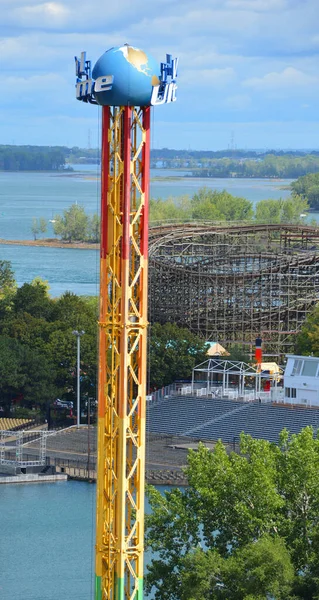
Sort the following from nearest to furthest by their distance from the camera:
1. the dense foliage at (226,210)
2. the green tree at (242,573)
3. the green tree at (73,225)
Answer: the green tree at (242,573)
the dense foliage at (226,210)
the green tree at (73,225)

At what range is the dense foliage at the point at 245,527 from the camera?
3228 cm

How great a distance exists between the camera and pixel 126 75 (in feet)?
88.0

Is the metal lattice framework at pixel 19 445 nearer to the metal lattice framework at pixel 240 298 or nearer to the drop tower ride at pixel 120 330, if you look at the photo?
the metal lattice framework at pixel 240 298

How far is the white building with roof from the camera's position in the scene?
6762cm

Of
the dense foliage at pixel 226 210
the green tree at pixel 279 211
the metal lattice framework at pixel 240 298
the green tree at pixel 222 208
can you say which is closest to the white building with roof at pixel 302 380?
the metal lattice framework at pixel 240 298

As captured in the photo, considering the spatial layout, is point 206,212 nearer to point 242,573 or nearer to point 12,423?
point 12,423

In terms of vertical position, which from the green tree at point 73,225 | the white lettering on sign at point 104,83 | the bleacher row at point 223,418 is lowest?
the green tree at point 73,225

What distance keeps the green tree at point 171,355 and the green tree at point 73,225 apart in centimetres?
11487

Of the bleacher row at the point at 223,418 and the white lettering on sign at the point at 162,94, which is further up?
the white lettering on sign at the point at 162,94

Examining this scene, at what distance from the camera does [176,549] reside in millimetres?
34594

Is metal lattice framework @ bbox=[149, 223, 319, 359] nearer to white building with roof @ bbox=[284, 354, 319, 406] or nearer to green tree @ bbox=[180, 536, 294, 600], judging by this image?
white building with roof @ bbox=[284, 354, 319, 406]

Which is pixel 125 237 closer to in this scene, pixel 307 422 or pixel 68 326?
pixel 307 422

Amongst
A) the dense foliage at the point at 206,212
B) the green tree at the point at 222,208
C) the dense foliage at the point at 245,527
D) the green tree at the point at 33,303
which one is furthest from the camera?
the green tree at the point at 222,208

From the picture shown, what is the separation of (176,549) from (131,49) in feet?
40.7
